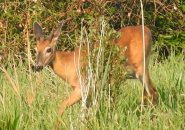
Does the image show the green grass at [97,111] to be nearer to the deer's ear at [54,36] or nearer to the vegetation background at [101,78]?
the vegetation background at [101,78]

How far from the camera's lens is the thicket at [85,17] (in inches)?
448

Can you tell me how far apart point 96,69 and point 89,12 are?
5.24 m

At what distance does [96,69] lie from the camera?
632 centimetres

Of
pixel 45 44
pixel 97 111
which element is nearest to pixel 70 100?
pixel 97 111

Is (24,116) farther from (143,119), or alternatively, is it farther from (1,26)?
(1,26)

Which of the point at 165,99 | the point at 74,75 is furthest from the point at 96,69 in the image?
the point at 74,75

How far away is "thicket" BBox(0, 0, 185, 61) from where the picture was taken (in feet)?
37.3

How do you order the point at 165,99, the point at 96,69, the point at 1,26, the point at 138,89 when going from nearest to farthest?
the point at 96,69 → the point at 165,99 → the point at 138,89 → the point at 1,26

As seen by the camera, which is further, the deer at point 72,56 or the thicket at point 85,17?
the thicket at point 85,17

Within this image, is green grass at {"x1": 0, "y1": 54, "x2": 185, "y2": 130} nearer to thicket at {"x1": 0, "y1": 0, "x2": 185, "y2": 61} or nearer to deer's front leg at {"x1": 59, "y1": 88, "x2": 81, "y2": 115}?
deer's front leg at {"x1": 59, "y1": 88, "x2": 81, "y2": 115}

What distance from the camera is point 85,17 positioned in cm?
1173

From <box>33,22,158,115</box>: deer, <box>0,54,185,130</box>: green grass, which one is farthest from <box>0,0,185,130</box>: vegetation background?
<box>33,22,158,115</box>: deer

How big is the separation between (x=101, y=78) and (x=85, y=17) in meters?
5.31

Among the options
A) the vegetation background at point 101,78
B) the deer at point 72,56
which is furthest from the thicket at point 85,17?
the deer at point 72,56
